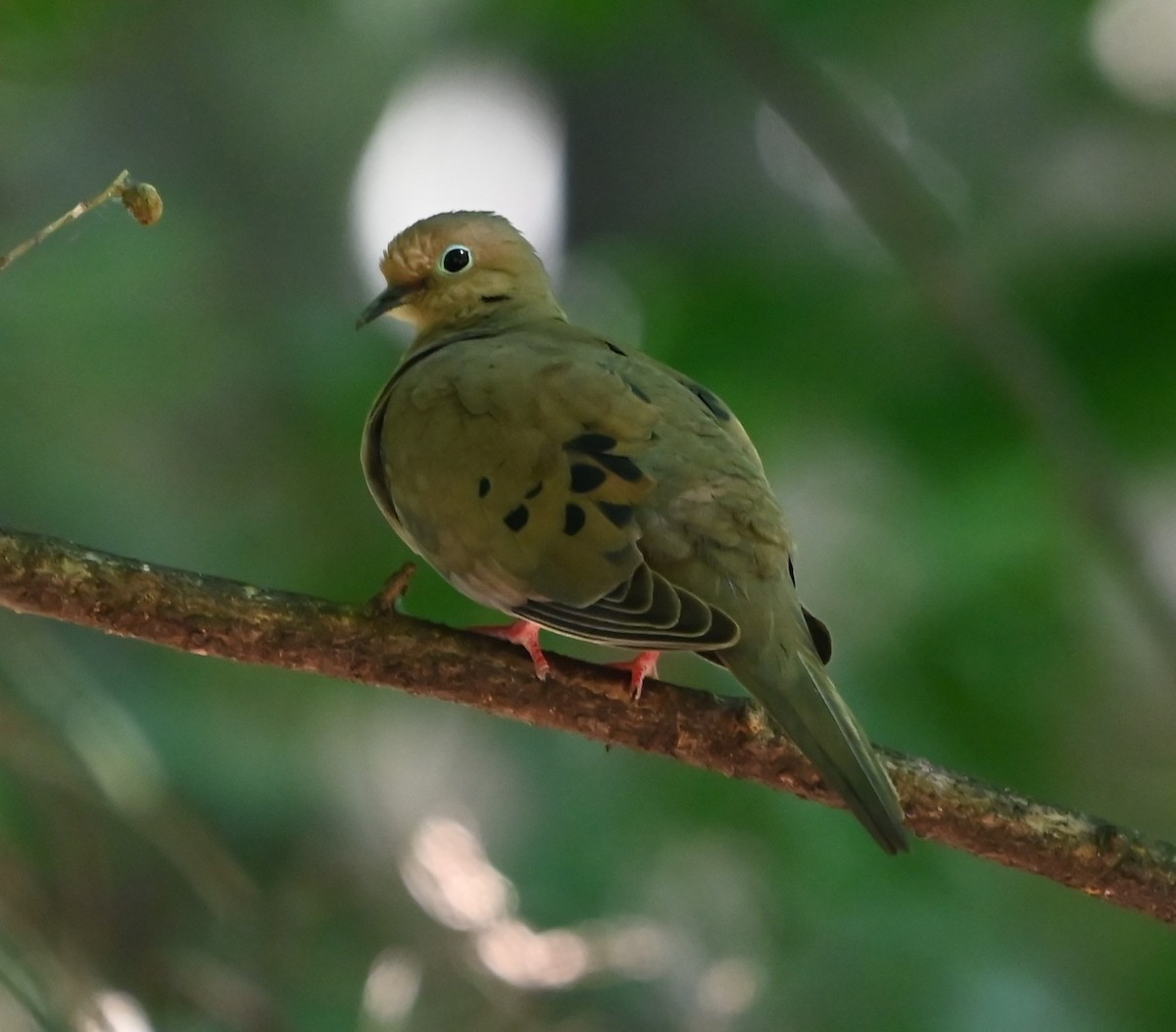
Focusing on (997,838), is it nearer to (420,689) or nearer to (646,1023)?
(420,689)

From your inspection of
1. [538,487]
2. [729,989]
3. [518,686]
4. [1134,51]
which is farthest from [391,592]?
[1134,51]

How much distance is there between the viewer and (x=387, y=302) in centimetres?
380

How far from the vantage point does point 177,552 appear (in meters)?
5.28

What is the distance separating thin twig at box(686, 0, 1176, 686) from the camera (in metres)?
2.94

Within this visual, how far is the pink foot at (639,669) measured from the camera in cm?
270

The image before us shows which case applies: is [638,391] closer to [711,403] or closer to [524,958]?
[711,403]

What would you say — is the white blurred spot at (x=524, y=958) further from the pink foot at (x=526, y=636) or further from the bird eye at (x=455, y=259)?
the bird eye at (x=455, y=259)

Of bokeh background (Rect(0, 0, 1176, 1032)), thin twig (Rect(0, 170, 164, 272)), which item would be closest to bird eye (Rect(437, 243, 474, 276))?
bokeh background (Rect(0, 0, 1176, 1032))

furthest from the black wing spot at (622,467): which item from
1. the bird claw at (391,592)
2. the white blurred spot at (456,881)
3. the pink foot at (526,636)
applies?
the white blurred spot at (456,881)

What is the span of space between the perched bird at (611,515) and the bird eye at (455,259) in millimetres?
601

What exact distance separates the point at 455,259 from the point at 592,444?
43.7 inches

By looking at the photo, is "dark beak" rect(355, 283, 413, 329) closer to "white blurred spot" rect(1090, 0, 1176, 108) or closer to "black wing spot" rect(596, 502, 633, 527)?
"black wing spot" rect(596, 502, 633, 527)

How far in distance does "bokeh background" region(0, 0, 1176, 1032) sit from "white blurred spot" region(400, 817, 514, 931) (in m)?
0.01

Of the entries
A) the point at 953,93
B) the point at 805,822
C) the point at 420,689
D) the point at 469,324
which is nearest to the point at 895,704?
the point at 805,822
